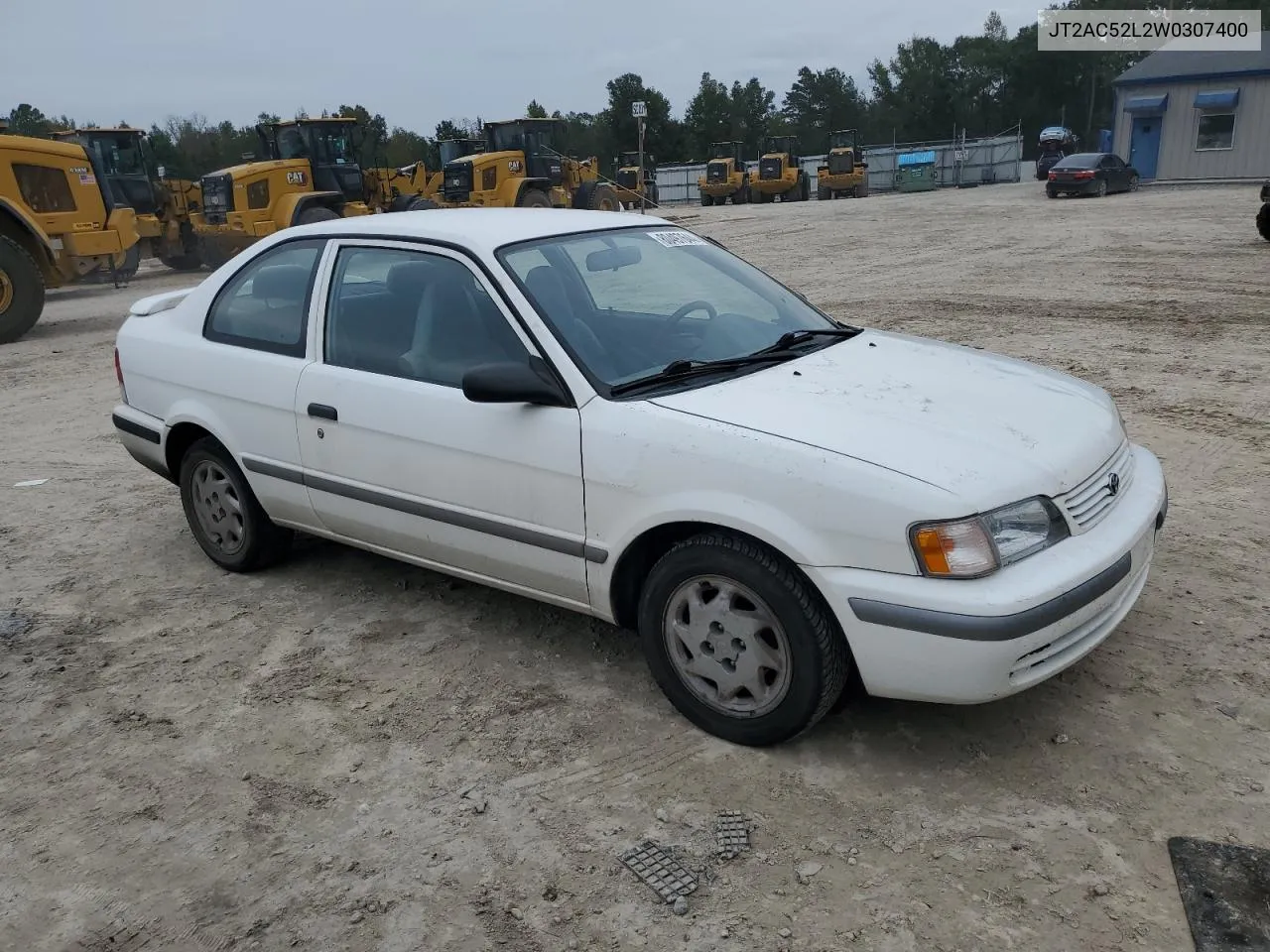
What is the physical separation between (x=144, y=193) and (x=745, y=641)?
2028cm

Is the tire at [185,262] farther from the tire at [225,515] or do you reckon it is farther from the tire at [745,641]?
the tire at [745,641]

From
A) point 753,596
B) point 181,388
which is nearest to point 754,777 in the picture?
point 753,596

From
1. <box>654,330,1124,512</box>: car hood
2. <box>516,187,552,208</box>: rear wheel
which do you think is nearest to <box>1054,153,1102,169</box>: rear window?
<box>516,187,552,208</box>: rear wheel

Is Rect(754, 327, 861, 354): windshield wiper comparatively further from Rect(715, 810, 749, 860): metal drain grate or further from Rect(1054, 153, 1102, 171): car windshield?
Rect(1054, 153, 1102, 171): car windshield

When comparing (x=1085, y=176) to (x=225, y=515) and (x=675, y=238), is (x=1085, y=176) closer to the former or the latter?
(x=675, y=238)

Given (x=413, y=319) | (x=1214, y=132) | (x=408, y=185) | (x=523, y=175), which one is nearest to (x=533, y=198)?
(x=523, y=175)

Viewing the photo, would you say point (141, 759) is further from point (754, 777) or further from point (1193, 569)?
point (1193, 569)

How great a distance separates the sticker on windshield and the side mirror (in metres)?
1.18

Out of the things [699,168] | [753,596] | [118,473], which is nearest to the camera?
[753,596]

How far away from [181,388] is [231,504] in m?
0.57

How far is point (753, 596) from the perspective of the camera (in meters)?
2.96

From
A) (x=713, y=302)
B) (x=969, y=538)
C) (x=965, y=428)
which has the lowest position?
(x=969, y=538)

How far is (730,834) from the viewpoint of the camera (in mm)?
2760

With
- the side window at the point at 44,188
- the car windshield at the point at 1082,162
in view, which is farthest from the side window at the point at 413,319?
the car windshield at the point at 1082,162
